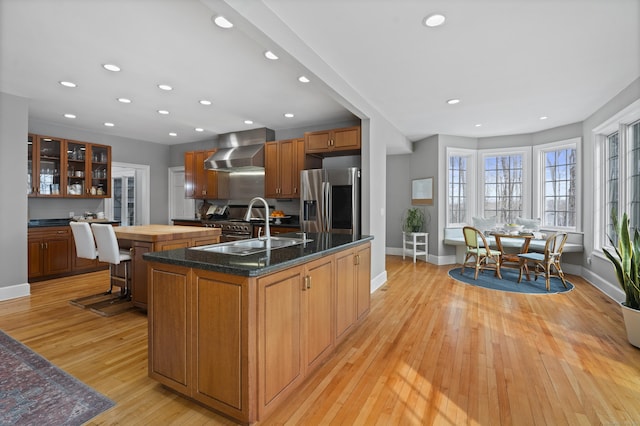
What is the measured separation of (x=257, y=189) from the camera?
20.3ft

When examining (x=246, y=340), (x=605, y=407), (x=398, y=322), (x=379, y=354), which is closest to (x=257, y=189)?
(x=398, y=322)

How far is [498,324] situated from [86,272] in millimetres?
6324

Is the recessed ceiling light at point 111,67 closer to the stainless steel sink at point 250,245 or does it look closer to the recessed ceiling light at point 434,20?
the stainless steel sink at point 250,245

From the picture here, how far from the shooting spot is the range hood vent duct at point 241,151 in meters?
5.54

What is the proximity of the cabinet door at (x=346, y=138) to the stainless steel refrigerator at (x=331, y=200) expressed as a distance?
0.38 metres

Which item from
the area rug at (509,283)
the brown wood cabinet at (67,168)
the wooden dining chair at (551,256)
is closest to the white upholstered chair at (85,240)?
the brown wood cabinet at (67,168)

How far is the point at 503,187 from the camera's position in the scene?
6.30 meters

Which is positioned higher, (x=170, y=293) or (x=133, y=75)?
(x=133, y=75)

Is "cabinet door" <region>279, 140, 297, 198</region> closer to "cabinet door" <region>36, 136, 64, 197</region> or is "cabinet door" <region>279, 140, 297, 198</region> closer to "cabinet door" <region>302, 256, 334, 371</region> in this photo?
"cabinet door" <region>302, 256, 334, 371</region>

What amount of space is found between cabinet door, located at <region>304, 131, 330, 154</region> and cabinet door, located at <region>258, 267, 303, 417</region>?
3182 mm

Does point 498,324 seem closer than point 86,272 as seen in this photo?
Yes

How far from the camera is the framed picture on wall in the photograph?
21.2ft

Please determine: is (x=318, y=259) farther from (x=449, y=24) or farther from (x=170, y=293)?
(x=449, y=24)

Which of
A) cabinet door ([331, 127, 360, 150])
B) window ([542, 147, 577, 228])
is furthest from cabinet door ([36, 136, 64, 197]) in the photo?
window ([542, 147, 577, 228])
